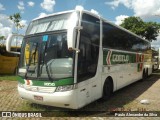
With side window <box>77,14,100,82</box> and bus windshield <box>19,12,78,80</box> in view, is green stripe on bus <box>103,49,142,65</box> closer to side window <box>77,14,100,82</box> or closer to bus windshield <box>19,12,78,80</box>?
side window <box>77,14,100,82</box>

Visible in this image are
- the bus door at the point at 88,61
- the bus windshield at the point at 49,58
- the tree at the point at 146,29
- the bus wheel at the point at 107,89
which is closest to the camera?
the bus windshield at the point at 49,58

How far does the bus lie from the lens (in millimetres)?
6891

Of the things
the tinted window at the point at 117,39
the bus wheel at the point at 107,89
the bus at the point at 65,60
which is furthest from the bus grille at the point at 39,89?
the tinted window at the point at 117,39

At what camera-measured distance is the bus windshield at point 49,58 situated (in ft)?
22.9

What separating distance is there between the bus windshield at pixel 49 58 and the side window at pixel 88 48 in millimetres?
448

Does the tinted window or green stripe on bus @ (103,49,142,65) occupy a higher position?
the tinted window

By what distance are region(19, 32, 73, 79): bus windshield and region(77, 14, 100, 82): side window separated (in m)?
0.45

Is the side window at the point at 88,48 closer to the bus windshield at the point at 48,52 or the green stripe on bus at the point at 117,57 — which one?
the bus windshield at the point at 48,52

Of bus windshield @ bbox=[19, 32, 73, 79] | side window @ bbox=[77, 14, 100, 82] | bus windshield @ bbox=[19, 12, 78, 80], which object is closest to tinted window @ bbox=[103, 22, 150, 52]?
side window @ bbox=[77, 14, 100, 82]

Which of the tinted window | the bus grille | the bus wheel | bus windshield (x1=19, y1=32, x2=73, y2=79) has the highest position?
the tinted window

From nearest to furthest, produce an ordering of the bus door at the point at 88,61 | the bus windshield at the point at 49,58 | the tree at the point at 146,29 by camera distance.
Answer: the bus windshield at the point at 49,58 < the bus door at the point at 88,61 < the tree at the point at 146,29

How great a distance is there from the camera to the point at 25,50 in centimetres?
798

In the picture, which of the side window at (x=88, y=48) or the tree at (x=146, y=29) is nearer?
the side window at (x=88, y=48)

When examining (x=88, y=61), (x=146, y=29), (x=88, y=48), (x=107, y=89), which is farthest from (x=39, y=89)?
(x=146, y=29)
